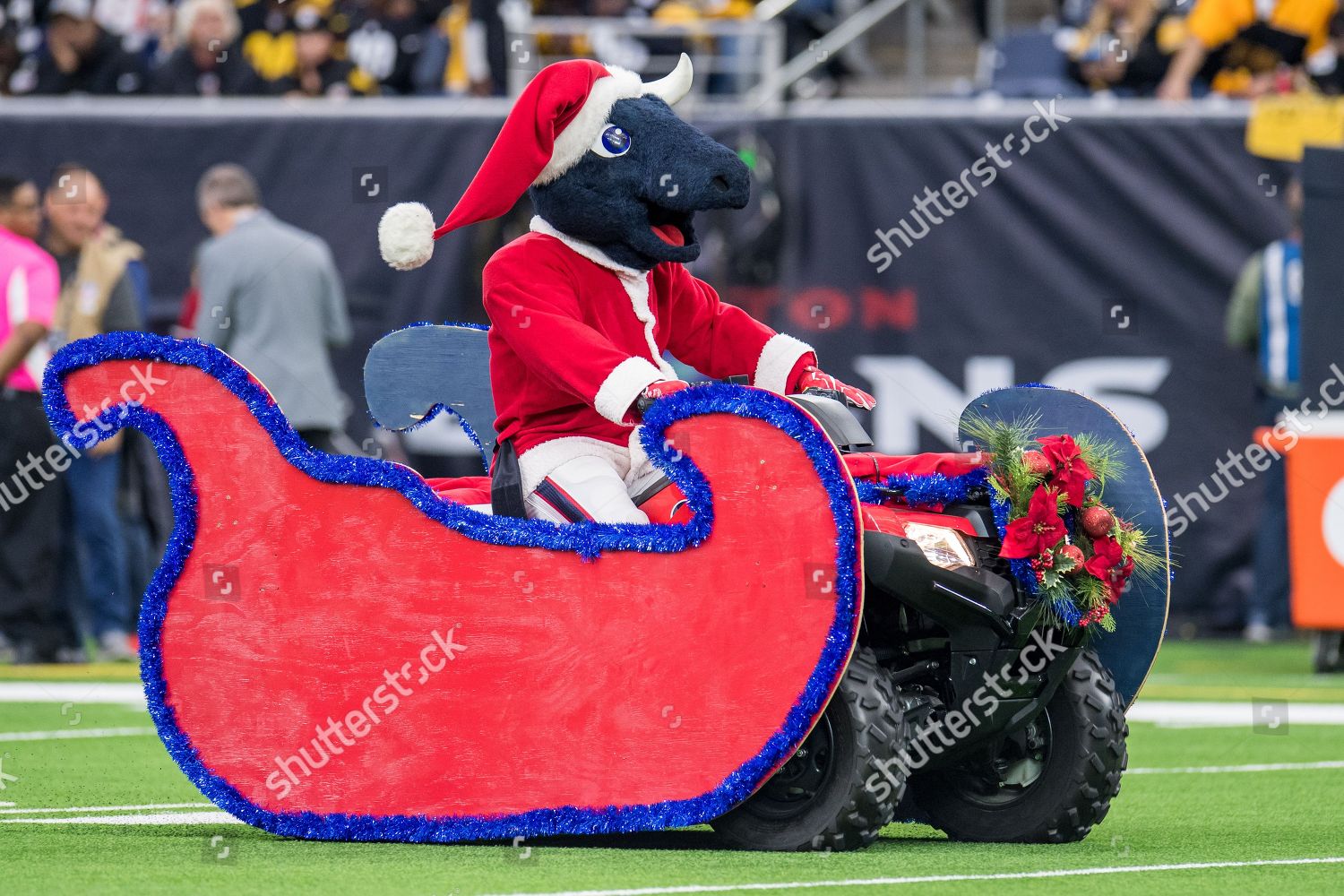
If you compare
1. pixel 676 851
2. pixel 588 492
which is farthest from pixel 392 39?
pixel 676 851

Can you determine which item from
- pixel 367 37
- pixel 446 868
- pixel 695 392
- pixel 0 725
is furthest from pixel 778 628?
pixel 367 37

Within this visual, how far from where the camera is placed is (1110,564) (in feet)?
14.8

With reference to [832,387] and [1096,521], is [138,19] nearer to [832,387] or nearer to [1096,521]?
[832,387]

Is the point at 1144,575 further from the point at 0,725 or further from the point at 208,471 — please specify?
the point at 0,725

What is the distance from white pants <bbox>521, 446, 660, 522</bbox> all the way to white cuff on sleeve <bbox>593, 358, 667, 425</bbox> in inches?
9.2

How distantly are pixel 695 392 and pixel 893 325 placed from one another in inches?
264

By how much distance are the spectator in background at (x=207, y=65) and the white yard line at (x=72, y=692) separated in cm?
440

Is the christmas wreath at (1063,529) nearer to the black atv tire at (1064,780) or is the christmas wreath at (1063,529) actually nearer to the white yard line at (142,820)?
the black atv tire at (1064,780)

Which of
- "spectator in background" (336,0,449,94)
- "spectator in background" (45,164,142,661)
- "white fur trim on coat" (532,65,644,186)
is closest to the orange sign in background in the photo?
"white fur trim on coat" (532,65,644,186)

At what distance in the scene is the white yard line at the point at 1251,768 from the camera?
6164 millimetres

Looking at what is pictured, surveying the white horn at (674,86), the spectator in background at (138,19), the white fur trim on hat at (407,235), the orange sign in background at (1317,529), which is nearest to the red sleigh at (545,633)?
the white fur trim on hat at (407,235)

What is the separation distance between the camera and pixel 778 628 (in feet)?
14.2

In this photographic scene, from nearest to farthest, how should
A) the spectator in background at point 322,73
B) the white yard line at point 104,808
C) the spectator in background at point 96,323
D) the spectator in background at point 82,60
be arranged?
the white yard line at point 104,808 < the spectator in background at point 96,323 < the spectator in background at point 322,73 < the spectator in background at point 82,60

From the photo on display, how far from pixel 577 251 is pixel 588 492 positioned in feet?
1.96
